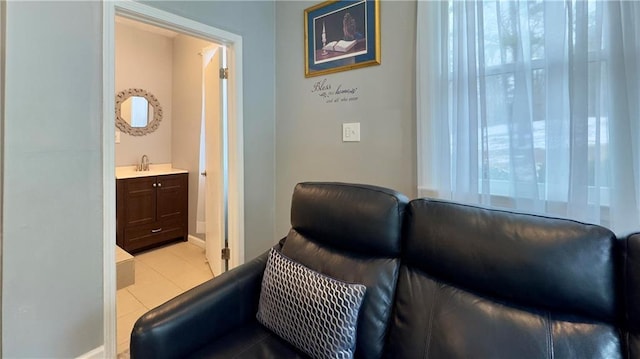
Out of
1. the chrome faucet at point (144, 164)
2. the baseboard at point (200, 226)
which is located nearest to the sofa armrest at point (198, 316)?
the baseboard at point (200, 226)

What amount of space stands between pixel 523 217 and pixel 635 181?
62 cm

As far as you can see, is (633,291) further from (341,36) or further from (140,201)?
(140,201)

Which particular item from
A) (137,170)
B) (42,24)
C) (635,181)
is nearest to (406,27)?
(635,181)

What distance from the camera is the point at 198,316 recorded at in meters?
1.20

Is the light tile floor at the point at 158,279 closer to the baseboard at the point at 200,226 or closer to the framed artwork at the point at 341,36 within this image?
the baseboard at the point at 200,226

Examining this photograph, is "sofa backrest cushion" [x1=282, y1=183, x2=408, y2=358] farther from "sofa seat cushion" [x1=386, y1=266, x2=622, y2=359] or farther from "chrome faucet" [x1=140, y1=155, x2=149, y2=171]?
"chrome faucet" [x1=140, y1=155, x2=149, y2=171]

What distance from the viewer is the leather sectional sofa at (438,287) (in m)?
0.87

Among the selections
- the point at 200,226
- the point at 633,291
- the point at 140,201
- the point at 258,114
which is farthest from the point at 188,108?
the point at 633,291

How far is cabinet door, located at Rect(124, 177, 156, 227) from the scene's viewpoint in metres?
3.25

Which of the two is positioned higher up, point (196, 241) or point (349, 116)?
point (349, 116)

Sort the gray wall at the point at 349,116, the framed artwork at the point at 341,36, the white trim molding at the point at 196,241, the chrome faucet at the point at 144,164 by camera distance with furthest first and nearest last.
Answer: the chrome faucet at the point at 144,164 < the white trim molding at the point at 196,241 < the framed artwork at the point at 341,36 < the gray wall at the point at 349,116

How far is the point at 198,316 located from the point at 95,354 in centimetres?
97

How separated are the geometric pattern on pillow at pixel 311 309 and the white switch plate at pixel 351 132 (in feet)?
3.53

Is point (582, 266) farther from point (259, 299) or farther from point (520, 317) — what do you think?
point (259, 299)
